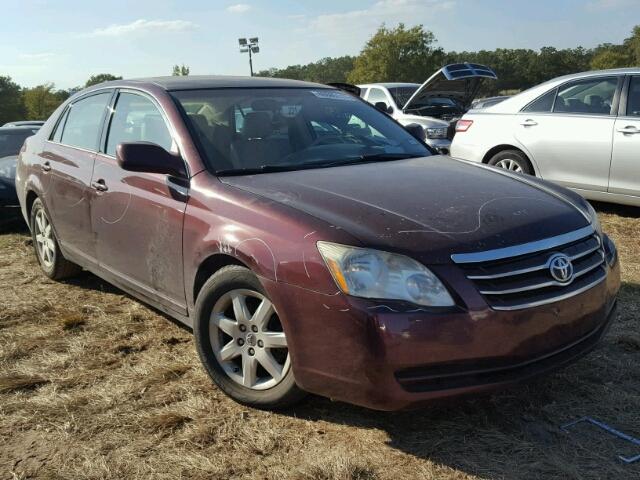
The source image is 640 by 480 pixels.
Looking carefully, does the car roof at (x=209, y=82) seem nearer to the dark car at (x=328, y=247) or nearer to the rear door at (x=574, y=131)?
the dark car at (x=328, y=247)

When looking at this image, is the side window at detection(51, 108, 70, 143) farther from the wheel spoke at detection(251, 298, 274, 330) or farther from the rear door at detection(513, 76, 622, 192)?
the rear door at detection(513, 76, 622, 192)

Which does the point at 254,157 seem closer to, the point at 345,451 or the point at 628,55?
the point at 345,451

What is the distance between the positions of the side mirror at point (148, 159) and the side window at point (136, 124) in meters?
0.20

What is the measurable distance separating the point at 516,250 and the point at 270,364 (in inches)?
45.7

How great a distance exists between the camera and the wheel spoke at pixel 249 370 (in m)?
2.92

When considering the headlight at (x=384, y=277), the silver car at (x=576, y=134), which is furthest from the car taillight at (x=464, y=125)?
the headlight at (x=384, y=277)

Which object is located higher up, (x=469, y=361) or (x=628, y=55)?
(x=628, y=55)

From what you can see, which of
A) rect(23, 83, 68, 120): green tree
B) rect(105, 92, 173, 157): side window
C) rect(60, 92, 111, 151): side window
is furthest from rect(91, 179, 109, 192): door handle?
rect(23, 83, 68, 120): green tree

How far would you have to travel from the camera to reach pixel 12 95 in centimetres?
6956

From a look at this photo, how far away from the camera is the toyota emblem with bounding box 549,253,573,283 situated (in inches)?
102

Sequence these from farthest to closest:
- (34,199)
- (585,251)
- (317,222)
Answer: (34,199), (585,251), (317,222)

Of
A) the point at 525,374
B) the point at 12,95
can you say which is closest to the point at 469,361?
the point at 525,374

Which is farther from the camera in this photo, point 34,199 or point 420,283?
point 34,199

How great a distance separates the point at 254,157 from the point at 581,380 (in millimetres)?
2034
